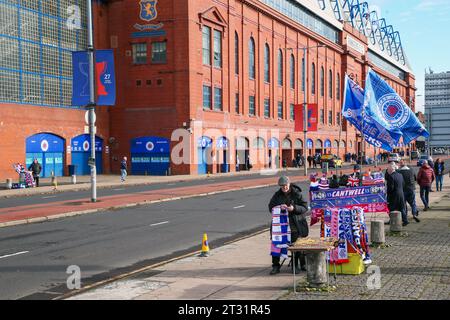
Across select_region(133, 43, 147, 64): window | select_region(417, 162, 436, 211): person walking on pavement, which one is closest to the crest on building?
select_region(133, 43, 147, 64): window

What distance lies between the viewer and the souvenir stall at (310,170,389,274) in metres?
8.84

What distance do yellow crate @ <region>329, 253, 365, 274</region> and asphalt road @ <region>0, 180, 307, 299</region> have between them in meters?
3.78

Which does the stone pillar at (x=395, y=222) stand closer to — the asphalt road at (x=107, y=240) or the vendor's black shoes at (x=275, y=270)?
the asphalt road at (x=107, y=240)

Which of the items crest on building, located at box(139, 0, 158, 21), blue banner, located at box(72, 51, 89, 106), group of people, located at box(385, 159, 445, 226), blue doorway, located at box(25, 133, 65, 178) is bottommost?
group of people, located at box(385, 159, 445, 226)

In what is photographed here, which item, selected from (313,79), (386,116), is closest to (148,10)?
(313,79)

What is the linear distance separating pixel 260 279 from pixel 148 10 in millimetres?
45588

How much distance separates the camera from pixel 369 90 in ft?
44.7

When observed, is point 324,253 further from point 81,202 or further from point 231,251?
point 81,202

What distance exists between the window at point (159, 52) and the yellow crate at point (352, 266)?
43.3 metres

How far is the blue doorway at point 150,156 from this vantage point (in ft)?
163

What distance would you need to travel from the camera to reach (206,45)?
175ft

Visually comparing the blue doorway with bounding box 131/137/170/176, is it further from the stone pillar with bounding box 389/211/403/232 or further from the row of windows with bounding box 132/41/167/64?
the stone pillar with bounding box 389/211/403/232

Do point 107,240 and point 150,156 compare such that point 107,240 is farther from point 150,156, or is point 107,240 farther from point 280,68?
point 280,68

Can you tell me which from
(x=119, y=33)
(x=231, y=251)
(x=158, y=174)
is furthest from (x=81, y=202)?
(x=119, y=33)
